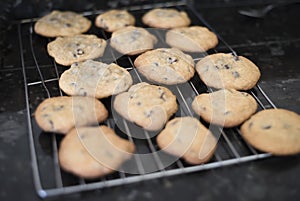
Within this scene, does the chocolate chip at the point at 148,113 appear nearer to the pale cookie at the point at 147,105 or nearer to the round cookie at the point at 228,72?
the pale cookie at the point at 147,105

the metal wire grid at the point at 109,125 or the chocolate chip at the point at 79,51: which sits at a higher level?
the chocolate chip at the point at 79,51

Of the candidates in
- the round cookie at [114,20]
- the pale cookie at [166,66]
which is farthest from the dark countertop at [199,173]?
the round cookie at [114,20]

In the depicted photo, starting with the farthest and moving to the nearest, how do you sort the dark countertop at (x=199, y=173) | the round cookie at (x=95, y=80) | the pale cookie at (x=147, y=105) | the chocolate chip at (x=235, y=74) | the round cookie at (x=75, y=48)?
the round cookie at (x=75, y=48) < the chocolate chip at (x=235, y=74) < the round cookie at (x=95, y=80) < the pale cookie at (x=147, y=105) < the dark countertop at (x=199, y=173)

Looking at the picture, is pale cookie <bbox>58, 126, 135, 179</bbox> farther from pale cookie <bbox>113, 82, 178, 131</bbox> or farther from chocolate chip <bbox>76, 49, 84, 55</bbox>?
chocolate chip <bbox>76, 49, 84, 55</bbox>

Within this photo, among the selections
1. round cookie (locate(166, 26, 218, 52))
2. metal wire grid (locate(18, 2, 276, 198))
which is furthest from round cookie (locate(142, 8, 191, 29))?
metal wire grid (locate(18, 2, 276, 198))

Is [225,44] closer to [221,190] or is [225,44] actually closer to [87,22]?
[87,22]

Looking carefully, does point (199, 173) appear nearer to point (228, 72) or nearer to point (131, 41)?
point (228, 72)

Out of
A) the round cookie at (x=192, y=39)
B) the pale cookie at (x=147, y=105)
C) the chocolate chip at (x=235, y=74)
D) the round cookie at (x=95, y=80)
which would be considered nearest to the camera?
the pale cookie at (x=147, y=105)
